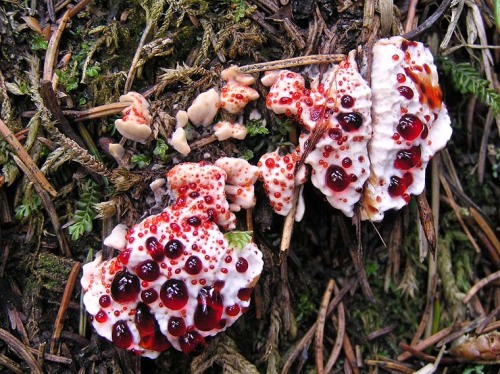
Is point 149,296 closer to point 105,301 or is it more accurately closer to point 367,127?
point 105,301

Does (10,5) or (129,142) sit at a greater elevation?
(10,5)

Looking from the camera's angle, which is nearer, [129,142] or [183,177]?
[183,177]

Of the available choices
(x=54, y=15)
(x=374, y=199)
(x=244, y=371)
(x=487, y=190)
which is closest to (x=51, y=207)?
(x=54, y=15)

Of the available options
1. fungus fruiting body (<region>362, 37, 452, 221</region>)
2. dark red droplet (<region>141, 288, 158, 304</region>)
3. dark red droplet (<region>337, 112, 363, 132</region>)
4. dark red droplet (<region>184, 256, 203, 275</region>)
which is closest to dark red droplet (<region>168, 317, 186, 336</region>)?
dark red droplet (<region>141, 288, 158, 304</region>)

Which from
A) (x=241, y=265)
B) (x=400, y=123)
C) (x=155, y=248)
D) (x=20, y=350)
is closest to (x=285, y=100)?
(x=400, y=123)

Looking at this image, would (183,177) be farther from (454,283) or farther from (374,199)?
(454,283)

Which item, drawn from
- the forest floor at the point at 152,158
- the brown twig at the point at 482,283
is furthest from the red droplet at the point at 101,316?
the brown twig at the point at 482,283

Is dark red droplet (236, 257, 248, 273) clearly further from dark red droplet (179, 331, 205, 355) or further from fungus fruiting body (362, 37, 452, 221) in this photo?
fungus fruiting body (362, 37, 452, 221)
